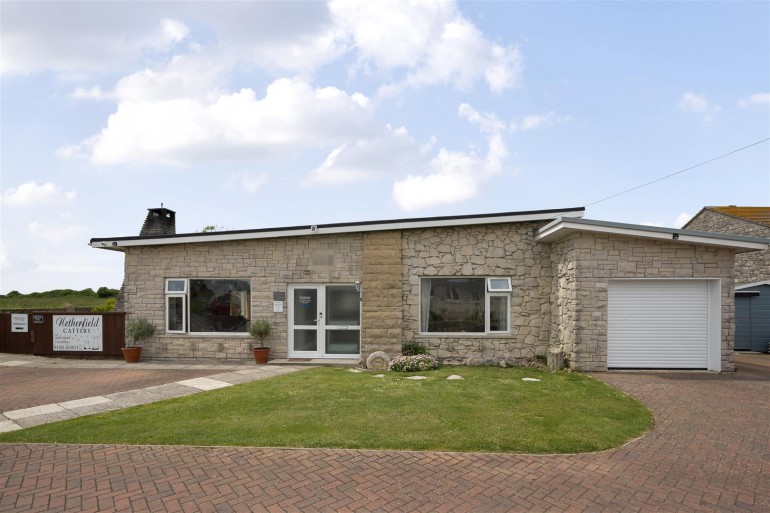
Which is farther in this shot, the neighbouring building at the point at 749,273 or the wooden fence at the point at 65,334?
the neighbouring building at the point at 749,273

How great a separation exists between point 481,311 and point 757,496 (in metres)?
7.93

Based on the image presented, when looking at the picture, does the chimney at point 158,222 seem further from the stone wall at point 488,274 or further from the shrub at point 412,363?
the shrub at point 412,363

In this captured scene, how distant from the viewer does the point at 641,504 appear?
4.05 metres

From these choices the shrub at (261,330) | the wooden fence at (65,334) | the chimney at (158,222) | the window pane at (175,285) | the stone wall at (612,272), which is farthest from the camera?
the chimney at (158,222)

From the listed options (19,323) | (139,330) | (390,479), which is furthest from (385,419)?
(19,323)

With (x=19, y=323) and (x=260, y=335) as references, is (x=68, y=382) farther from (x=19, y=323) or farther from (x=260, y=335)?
→ (x=19, y=323)

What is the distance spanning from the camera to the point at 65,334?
44.1 feet

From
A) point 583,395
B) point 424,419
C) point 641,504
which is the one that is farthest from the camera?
point 583,395

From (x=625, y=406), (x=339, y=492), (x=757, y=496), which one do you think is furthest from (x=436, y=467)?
(x=625, y=406)

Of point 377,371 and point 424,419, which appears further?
point 377,371

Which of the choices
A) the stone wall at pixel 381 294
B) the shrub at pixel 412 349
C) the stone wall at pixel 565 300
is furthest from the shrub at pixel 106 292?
the stone wall at pixel 565 300

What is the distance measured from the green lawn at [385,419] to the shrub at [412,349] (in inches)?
109

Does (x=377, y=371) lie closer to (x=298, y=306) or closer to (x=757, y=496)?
(x=298, y=306)

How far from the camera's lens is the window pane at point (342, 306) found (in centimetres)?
1244
